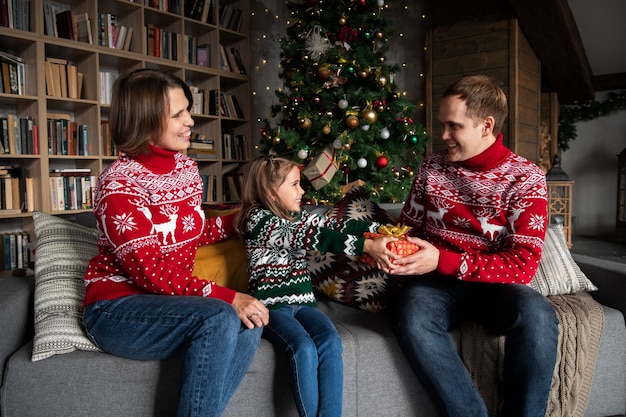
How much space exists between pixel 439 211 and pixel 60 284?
1.28 metres

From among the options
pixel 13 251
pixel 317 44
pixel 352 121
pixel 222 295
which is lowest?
pixel 13 251

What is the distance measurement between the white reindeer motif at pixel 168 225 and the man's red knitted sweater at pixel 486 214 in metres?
0.83

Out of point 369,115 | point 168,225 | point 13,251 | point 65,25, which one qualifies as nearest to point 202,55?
point 65,25

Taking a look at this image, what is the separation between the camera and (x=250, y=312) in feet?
4.65

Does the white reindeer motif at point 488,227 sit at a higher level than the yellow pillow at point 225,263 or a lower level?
higher

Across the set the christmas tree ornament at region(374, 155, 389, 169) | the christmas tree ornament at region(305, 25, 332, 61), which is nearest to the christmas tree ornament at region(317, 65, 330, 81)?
the christmas tree ornament at region(305, 25, 332, 61)

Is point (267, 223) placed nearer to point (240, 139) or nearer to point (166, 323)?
point (166, 323)

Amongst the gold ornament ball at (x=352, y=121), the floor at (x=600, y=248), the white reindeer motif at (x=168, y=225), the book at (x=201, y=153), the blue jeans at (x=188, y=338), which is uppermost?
the gold ornament ball at (x=352, y=121)

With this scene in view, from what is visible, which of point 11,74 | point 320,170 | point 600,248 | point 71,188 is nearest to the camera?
point 11,74

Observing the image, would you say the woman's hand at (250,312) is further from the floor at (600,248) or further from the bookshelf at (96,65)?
the floor at (600,248)

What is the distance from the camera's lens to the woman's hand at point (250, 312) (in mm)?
1418

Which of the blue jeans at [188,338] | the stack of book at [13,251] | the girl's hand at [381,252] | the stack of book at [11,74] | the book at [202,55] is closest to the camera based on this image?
the blue jeans at [188,338]

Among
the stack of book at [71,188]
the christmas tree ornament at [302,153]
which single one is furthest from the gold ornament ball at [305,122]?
the stack of book at [71,188]

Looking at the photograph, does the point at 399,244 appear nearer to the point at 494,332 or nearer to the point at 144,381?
the point at 494,332
